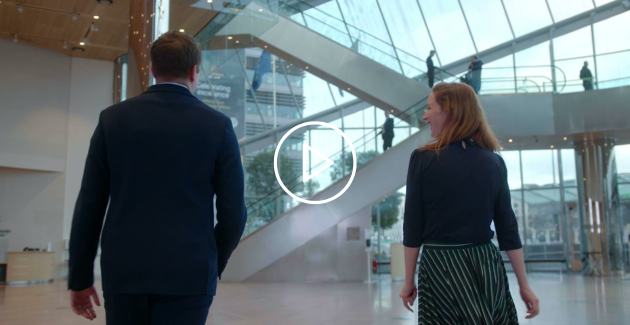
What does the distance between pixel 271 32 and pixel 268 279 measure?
7255 millimetres

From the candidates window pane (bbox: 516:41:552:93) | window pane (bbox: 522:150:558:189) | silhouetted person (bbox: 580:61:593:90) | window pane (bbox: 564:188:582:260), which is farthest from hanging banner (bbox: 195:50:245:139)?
window pane (bbox: 564:188:582:260)

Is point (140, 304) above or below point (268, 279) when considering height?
above

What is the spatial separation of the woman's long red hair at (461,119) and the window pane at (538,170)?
67.6ft

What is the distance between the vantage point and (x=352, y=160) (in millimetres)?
14727

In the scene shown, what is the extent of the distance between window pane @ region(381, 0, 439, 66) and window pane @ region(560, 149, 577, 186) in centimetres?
644

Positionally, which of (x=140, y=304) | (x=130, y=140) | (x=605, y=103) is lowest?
(x=140, y=304)

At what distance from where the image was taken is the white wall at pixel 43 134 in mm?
13117

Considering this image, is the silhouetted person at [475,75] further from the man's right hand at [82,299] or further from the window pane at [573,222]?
the man's right hand at [82,299]

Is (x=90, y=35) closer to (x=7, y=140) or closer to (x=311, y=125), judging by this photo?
(x=7, y=140)

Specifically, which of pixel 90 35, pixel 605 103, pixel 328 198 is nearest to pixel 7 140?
pixel 90 35

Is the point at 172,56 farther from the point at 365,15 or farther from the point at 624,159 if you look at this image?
the point at 624,159

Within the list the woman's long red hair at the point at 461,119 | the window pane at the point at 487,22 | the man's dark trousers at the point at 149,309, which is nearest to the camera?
the man's dark trousers at the point at 149,309

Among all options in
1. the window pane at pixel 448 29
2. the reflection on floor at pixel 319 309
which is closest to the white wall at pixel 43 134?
the reflection on floor at pixel 319 309

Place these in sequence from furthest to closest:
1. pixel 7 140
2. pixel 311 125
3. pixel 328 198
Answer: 1. pixel 311 125
2. pixel 328 198
3. pixel 7 140
